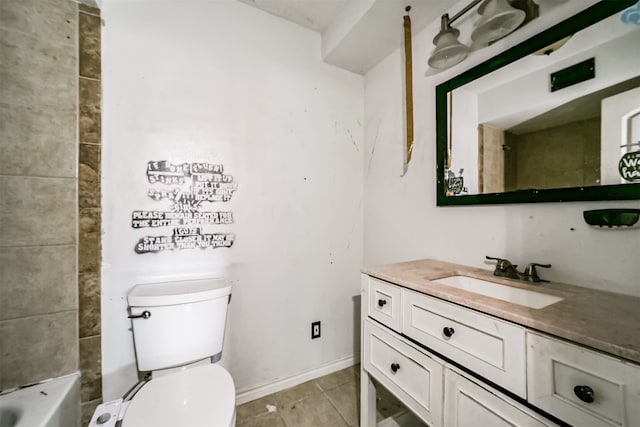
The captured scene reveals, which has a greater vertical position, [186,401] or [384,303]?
[384,303]

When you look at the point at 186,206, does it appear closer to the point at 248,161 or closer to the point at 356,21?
the point at 248,161

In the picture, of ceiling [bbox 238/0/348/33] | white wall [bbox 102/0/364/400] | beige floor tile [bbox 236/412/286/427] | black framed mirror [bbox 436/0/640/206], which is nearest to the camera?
black framed mirror [bbox 436/0/640/206]

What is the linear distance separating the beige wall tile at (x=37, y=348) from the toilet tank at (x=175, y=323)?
29cm

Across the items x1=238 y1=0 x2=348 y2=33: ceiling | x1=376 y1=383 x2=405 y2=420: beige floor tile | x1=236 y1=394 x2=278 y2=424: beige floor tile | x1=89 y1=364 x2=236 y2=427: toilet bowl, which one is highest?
x1=238 y1=0 x2=348 y2=33: ceiling

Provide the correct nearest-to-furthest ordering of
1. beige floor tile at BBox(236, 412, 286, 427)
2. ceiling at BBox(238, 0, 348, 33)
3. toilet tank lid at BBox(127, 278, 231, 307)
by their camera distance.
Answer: toilet tank lid at BBox(127, 278, 231, 307) < beige floor tile at BBox(236, 412, 286, 427) < ceiling at BBox(238, 0, 348, 33)

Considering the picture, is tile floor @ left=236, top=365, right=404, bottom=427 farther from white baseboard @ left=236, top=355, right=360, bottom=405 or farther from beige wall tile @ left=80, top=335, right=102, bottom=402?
beige wall tile @ left=80, top=335, right=102, bottom=402

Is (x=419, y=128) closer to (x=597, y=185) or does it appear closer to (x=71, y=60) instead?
(x=597, y=185)

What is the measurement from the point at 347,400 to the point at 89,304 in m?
1.45

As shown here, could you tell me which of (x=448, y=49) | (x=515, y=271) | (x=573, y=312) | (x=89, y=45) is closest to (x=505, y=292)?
(x=515, y=271)

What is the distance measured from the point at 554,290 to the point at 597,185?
0.38 metres

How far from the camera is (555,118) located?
90cm

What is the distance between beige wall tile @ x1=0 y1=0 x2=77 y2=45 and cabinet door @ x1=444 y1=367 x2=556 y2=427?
2033 mm

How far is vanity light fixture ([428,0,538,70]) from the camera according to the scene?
93 cm

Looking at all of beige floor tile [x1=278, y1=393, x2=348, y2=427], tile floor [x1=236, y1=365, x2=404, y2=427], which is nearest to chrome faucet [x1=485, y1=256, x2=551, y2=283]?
tile floor [x1=236, y1=365, x2=404, y2=427]
